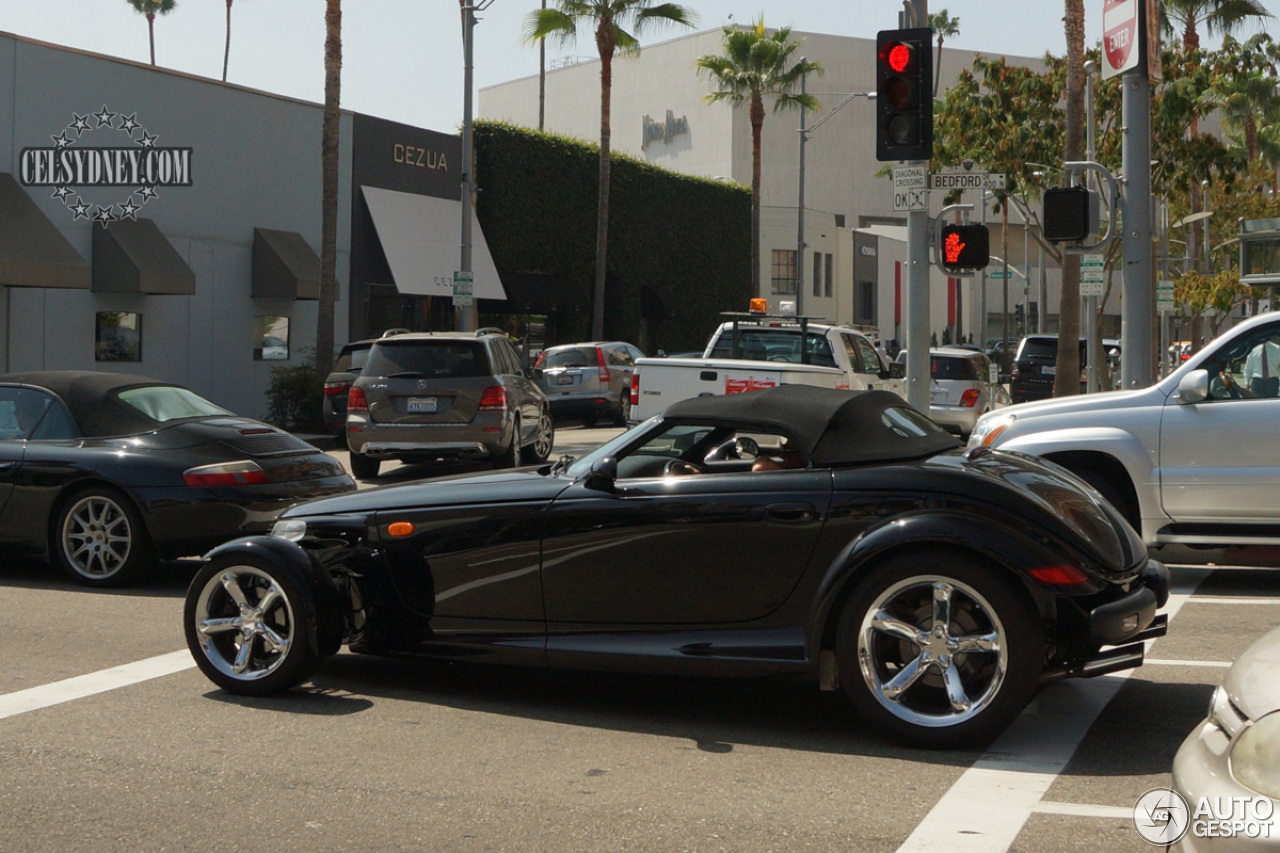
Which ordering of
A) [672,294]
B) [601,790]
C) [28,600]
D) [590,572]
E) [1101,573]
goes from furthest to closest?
[672,294], [28,600], [590,572], [1101,573], [601,790]

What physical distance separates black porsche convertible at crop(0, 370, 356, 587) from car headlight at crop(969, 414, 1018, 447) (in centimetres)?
447

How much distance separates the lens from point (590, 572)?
6035 millimetres

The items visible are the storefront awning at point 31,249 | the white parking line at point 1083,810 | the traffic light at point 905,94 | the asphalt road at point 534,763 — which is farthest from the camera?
the storefront awning at point 31,249

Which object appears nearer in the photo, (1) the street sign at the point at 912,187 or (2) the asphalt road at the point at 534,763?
(2) the asphalt road at the point at 534,763

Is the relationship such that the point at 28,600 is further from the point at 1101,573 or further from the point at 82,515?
the point at 1101,573

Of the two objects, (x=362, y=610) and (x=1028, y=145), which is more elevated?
(x=1028, y=145)

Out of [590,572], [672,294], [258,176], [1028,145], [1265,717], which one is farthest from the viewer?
[672,294]

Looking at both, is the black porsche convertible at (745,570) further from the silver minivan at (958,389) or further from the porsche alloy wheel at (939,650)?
the silver minivan at (958,389)

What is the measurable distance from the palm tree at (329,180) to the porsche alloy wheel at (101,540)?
17.7 meters

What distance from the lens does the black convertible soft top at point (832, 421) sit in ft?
19.5

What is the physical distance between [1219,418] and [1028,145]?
25718 mm

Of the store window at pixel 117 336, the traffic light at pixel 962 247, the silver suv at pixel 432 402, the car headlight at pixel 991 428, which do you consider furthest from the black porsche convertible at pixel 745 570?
the store window at pixel 117 336

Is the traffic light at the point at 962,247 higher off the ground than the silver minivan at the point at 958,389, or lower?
higher

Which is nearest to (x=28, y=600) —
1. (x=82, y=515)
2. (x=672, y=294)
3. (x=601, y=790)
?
(x=82, y=515)
